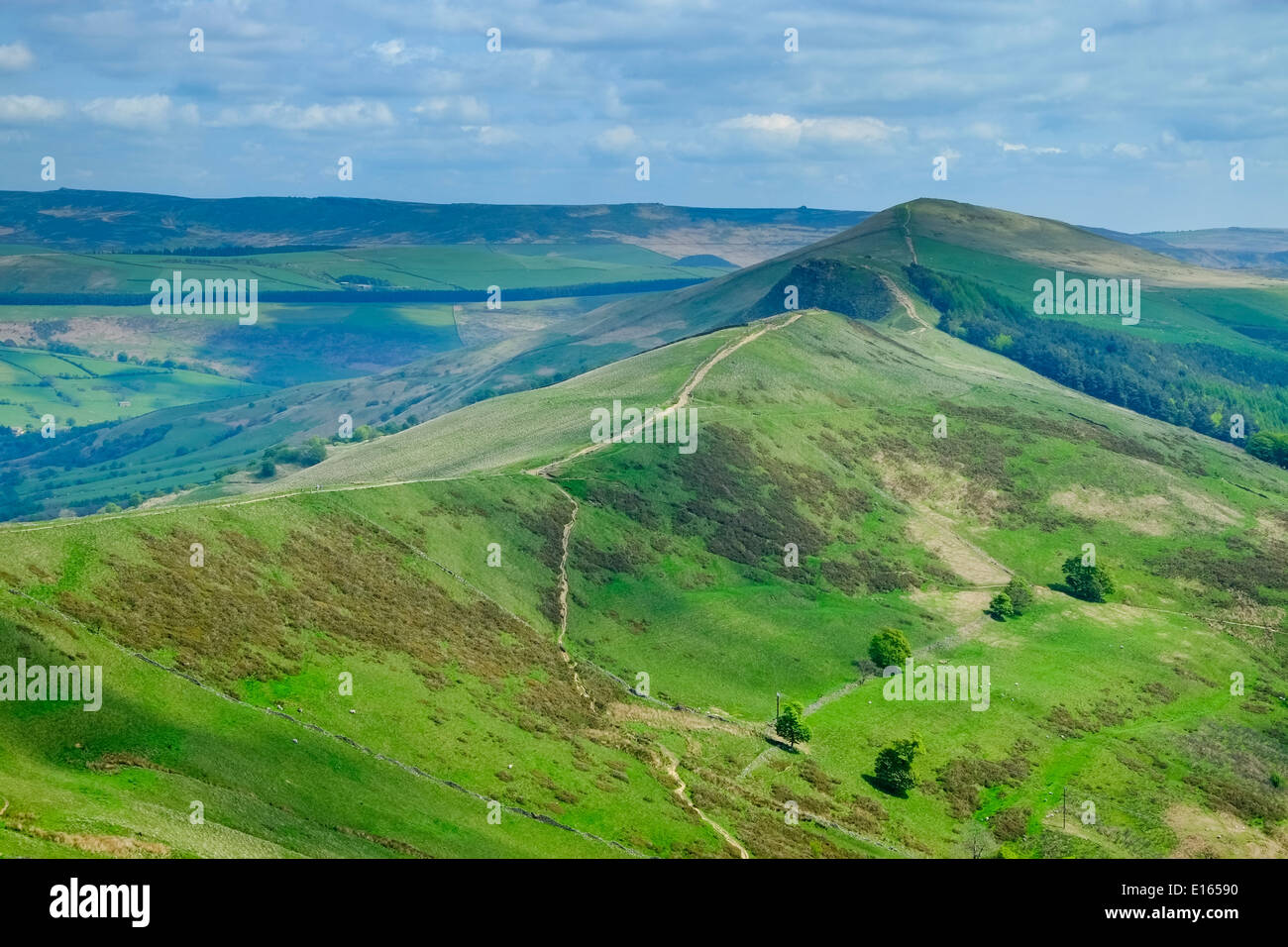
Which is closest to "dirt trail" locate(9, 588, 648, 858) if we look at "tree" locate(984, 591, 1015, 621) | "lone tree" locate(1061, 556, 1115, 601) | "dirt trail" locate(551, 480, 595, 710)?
"dirt trail" locate(551, 480, 595, 710)

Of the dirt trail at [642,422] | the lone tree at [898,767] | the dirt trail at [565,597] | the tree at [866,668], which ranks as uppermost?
the dirt trail at [642,422]

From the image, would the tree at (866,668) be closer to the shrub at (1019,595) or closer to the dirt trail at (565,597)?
the shrub at (1019,595)

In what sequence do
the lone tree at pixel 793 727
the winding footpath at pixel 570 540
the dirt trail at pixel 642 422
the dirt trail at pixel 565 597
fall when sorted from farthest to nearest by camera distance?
the dirt trail at pixel 642 422, the dirt trail at pixel 565 597, the lone tree at pixel 793 727, the winding footpath at pixel 570 540

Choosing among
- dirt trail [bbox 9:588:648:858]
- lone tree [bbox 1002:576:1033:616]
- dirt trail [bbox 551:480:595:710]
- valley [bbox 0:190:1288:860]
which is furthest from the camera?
lone tree [bbox 1002:576:1033:616]

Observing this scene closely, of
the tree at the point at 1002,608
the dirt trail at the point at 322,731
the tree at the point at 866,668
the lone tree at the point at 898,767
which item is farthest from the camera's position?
the tree at the point at 1002,608

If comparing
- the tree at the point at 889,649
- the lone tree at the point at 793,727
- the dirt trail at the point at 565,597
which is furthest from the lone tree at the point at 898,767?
the dirt trail at the point at 565,597

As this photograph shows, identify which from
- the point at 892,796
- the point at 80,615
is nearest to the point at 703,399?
the point at 892,796

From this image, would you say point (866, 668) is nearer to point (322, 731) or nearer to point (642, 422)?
point (642, 422)

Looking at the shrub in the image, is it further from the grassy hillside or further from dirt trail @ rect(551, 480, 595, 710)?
dirt trail @ rect(551, 480, 595, 710)
